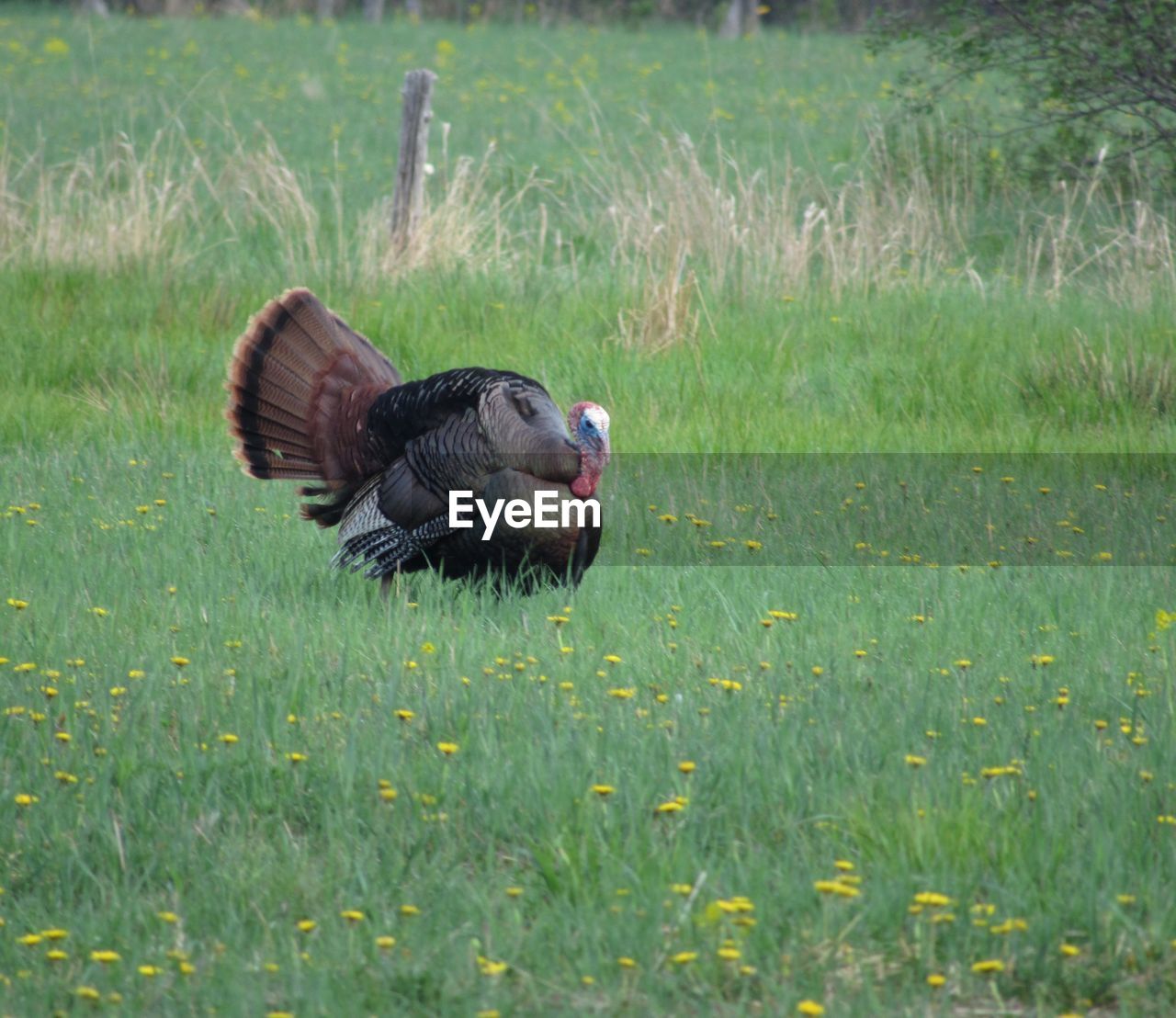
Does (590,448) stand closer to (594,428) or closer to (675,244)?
(594,428)

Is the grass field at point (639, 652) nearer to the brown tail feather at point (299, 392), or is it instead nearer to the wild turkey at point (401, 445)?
the wild turkey at point (401, 445)

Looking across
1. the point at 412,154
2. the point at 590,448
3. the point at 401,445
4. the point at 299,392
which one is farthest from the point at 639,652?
the point at 412,154

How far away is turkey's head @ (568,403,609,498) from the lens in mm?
4980

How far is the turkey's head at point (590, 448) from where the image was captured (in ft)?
16.3

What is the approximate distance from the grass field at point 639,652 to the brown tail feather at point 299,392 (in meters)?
0.37

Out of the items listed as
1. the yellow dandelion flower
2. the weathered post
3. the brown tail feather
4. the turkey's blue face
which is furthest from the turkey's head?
the weathered post

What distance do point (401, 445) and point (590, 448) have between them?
86 centimetres

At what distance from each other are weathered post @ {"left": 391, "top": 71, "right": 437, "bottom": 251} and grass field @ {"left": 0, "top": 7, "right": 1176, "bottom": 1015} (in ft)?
1.17

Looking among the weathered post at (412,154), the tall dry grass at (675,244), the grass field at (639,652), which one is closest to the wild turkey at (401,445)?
the grass field at (639,652)

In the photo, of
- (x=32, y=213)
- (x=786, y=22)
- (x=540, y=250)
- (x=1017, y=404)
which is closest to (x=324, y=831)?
(x=1017, y=404)

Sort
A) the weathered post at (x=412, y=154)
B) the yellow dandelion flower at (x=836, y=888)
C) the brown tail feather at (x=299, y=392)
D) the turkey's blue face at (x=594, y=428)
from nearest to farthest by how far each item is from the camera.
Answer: the yellow dandelion flower at (x=836, y=888) < the turkey's blue face at (x=594, y=428) < the brown tail feather at (x=299, y=392) < the weathered post at (x=412, y=154)

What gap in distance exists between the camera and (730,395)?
8023 mm

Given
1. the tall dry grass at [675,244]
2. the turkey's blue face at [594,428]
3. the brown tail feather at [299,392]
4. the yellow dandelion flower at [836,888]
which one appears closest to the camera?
the yellow dandelion flower at [836,888]

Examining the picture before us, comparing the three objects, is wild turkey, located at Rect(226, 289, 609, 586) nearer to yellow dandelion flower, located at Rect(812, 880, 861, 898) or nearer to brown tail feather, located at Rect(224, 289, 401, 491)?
brown tail feather, located at Rect(224, 289, 401, 491)
